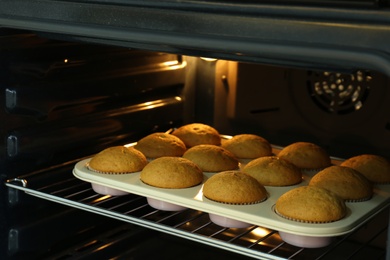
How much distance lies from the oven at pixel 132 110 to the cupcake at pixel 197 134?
70mm

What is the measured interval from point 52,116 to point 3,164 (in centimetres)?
15

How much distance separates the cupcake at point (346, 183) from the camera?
4.22 feet

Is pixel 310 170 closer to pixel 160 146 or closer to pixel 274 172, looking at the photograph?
pixel 274 172

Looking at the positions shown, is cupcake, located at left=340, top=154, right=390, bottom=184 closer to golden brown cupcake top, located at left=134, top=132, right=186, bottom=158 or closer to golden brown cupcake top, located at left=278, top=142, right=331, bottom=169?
golden brown cupcake top, located at left=278, top=142, right=331, bottom=169

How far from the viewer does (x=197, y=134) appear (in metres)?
1.63

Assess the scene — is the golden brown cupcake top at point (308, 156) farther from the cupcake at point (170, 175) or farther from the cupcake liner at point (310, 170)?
the cupcake at point (170, 175)

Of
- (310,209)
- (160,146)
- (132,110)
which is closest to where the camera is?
(310,209)

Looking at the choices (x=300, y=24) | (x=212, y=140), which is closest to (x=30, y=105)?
(x=212, y=140)

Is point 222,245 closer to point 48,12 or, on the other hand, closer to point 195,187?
point 195,187

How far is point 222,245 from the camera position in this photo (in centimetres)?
115

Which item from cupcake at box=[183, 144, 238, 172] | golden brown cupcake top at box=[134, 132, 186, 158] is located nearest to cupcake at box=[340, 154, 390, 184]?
cupcake at box=[183, 144, 238, 172]

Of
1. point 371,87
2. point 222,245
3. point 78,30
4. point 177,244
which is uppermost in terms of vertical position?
point 78,30

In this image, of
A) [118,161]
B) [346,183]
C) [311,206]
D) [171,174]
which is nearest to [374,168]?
[346,183]

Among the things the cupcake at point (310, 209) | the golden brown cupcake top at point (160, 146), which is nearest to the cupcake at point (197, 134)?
the golden brown cupcake top at point (160, 146)
